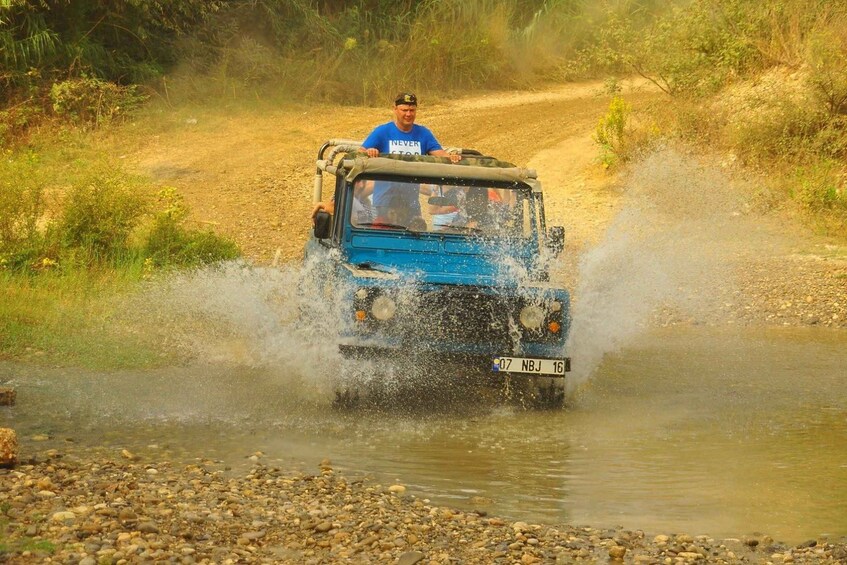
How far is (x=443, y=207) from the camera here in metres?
9.10

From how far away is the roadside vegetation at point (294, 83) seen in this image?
12477 millimetres

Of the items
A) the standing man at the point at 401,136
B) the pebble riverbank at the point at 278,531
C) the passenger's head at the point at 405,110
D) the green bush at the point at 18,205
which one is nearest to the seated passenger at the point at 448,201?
the standing man at the point at 401,136

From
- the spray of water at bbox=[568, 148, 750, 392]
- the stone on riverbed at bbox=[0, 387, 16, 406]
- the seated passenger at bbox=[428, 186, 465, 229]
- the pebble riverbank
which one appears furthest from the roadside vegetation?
the pebble riverbank

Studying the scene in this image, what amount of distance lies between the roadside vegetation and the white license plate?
3.33m

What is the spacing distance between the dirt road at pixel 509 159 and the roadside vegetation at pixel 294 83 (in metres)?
0.62

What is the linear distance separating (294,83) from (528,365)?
51.6 feet

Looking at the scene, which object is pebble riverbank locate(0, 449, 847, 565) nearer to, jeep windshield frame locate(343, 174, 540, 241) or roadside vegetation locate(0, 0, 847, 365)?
jeep windshield frame locate(343, 174, 540, 241)

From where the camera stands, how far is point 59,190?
15.7m

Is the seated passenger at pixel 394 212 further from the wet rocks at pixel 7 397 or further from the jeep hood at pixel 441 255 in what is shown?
the wet rocks at pixel 7 397

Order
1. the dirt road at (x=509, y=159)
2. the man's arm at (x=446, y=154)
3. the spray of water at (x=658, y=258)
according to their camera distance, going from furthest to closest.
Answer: the dirt road at (x=509, y=159), the spray of water at (x=658, y=258), the man's arm at (x=446, y=154)

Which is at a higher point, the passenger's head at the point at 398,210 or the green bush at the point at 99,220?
the green bush at the point at 99,220

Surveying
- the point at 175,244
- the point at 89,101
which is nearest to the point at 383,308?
the point at 175,244

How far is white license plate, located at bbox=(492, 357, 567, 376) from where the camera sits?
8.22 metres

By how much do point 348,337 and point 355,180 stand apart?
4.50ft
